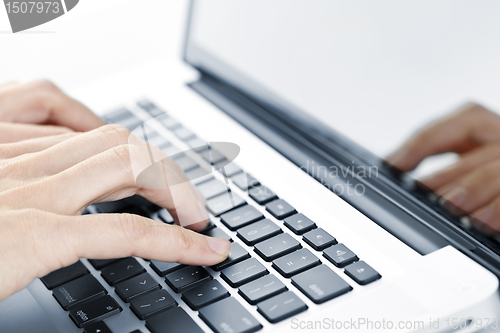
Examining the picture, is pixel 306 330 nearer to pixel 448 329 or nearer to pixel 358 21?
pixel 448 329

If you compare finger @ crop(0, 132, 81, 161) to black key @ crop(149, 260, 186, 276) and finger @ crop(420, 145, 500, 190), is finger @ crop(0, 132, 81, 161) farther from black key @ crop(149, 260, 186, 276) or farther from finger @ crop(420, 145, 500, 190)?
finger @ crop(420, 145, 500, 190)

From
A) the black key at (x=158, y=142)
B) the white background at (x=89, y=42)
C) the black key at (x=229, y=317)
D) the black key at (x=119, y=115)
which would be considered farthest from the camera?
the white background at (x=89, y=42)

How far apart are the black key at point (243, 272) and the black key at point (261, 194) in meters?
0.09

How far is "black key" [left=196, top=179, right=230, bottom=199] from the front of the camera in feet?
2.01

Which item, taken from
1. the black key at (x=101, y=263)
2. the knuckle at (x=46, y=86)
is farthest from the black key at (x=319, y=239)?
the knuckle at (x=46, y=86)

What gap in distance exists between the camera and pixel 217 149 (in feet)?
2.04

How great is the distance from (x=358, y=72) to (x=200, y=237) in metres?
0.29

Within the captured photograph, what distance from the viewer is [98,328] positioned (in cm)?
48

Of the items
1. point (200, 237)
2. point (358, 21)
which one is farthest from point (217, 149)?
point (358, 21)

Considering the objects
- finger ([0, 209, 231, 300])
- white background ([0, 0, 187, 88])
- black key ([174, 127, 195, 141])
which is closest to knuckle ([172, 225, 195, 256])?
finger ([0, 209, 231, 300])

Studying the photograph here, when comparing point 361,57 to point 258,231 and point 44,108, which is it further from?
point 44,108

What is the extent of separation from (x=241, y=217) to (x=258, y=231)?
0.03 meters

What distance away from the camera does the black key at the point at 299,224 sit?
552mm

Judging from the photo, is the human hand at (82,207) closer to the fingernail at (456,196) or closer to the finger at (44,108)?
the finger at (44,108)
